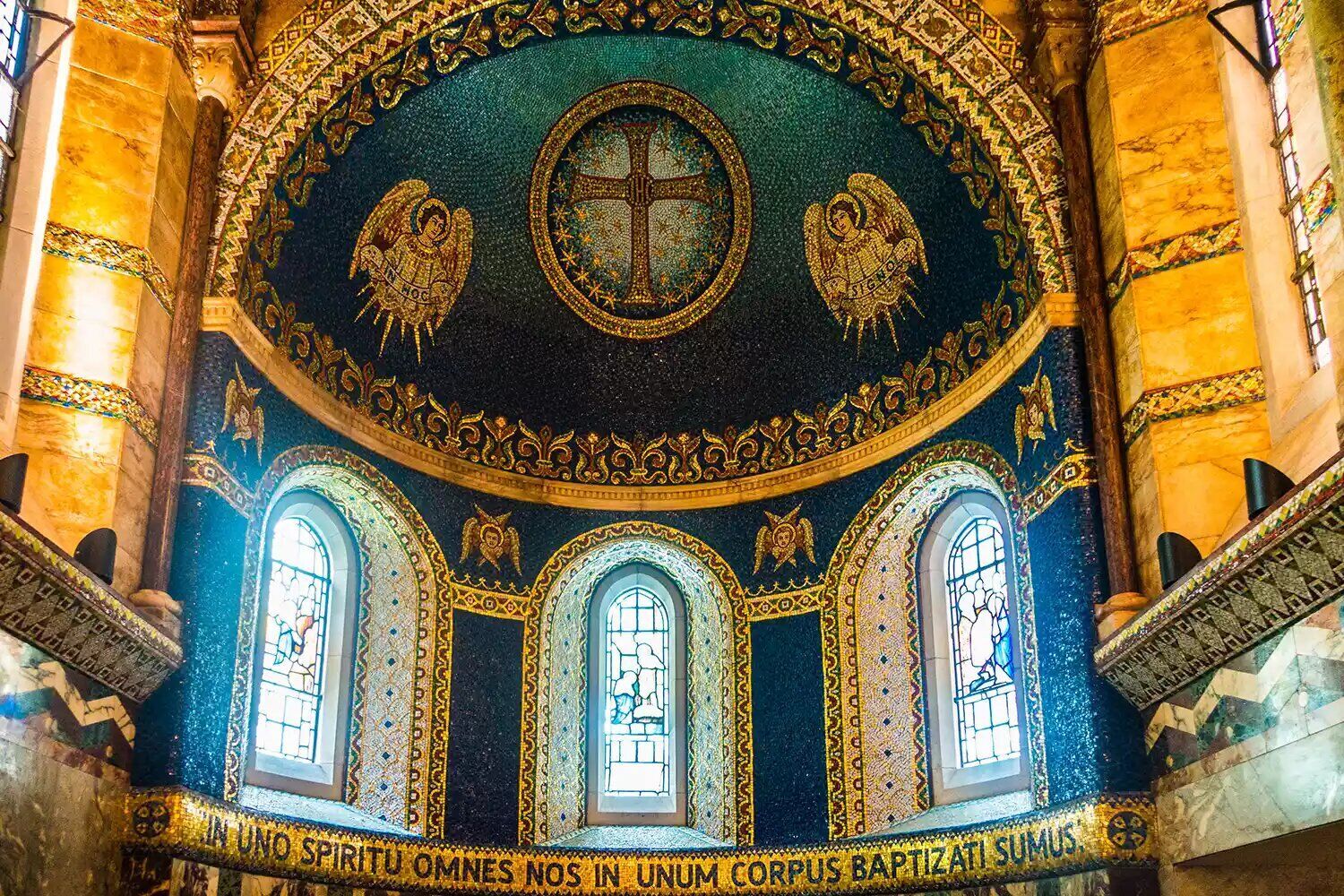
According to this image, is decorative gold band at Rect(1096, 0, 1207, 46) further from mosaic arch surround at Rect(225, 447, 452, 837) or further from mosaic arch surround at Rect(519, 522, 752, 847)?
mosaic arch surround at Rect(225, 447, 452, 837)

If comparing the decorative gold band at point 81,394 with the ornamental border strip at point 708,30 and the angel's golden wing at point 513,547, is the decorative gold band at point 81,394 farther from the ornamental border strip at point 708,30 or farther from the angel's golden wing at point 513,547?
the angel's golden wing at point 513,547

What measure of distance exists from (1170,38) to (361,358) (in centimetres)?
848

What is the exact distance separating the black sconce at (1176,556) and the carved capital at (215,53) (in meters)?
8.78

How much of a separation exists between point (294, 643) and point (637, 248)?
6181mm

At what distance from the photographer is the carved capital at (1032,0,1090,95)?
13102 millimetres

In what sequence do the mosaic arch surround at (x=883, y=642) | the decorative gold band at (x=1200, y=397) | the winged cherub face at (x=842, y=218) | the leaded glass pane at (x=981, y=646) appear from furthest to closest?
the winged cherub face at (x=842, y=218) < the mosaic arch surround at (x=883, y=642) < the leaded glass pane at (x=981, y=646) < the decorative gold band at (x=1200, y=397)

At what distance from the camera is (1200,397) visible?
11.5 metres

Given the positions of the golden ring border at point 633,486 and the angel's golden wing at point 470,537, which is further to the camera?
the angel's golden wing at point 470,537

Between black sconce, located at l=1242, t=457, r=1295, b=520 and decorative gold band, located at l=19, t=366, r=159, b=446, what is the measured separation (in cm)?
818

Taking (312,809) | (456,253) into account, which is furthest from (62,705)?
(456,253)

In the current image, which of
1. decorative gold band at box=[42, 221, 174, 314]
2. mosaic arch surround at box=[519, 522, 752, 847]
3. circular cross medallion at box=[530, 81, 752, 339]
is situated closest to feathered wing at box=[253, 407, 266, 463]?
decorative gold band at box=[42, 221, 174, 314]

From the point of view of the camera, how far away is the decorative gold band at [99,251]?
453 inches

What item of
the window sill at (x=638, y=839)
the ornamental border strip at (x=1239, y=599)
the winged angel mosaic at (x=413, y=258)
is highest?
the winged angel mosaic at (x=413, y=258)

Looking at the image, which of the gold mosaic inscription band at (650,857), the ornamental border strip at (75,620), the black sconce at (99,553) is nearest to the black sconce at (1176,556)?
the gold mosaic inscription band at (650,857)
